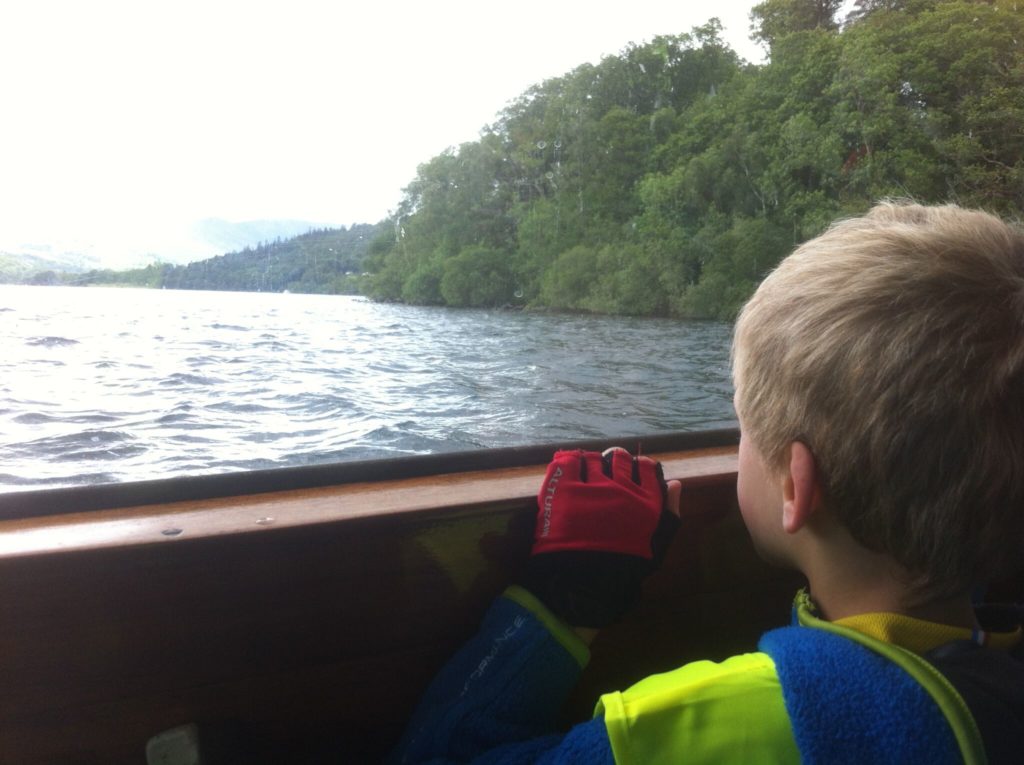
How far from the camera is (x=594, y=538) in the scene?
0.89m

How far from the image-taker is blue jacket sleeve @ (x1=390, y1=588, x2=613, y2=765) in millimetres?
825

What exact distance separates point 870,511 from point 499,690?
43 centimetres

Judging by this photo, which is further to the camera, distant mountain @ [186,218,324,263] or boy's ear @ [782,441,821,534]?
distant mountain @ [186,218,324,263]

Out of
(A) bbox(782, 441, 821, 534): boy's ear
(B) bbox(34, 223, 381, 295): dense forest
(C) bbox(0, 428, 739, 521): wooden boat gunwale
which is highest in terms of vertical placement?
(B) bbox(34, 223, 381, 295): dense forest

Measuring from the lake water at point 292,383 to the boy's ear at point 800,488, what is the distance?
617 millimetres

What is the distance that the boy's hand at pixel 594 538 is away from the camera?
0.89m

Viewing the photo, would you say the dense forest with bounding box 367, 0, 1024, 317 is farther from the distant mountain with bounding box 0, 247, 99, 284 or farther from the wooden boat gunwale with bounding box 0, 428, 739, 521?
the wooden boat gunwale with bounding box 0, 428, 739, 521

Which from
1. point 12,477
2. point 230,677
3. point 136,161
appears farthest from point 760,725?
point 136,161

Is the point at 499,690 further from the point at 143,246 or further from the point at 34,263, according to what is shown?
the point at 143,246

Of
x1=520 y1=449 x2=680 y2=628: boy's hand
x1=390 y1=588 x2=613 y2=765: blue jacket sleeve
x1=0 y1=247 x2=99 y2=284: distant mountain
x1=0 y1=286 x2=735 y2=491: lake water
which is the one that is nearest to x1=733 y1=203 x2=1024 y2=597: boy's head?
x1=520 y1=449 x2=680 y2=628: boy's hand

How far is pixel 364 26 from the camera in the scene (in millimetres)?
1657

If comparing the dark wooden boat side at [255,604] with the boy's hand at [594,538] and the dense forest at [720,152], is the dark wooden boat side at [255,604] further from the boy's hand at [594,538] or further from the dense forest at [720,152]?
the dense forest at [720,152]

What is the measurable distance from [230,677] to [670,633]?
0.63 meters

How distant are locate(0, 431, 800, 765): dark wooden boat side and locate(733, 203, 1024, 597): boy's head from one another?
1.38ft
